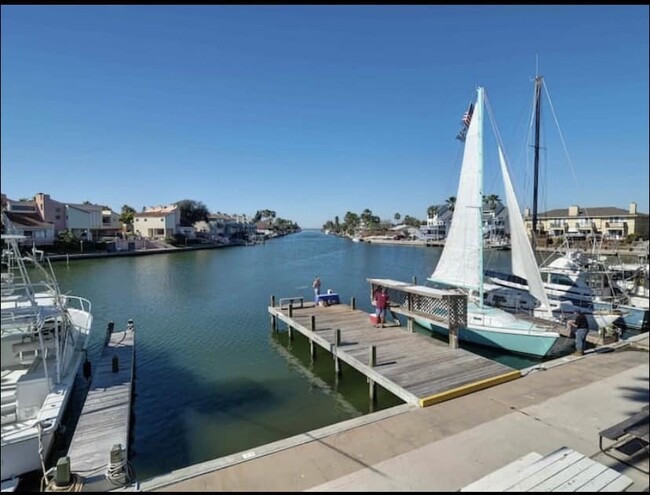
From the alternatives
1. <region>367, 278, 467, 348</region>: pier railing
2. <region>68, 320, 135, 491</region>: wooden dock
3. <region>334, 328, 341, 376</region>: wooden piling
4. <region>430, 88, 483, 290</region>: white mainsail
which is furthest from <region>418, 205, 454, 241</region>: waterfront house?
<region>68, 320, 135, 491</region>: wooden dock

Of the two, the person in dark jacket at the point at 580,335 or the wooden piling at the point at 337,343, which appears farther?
the wooden piling at the point at 337,343

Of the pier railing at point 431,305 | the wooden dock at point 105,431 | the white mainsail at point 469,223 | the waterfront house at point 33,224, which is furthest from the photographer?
Result: the waterfront house at point 33,224

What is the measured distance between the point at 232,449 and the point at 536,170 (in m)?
23.8

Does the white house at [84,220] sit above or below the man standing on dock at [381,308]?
above

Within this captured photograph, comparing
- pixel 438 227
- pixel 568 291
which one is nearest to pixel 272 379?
pixel 568 291

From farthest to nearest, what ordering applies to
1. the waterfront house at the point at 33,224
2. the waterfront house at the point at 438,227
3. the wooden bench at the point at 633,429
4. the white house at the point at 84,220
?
the waterfront house at the point at 438,227 → the white house at the point at 84,220 → the waterfront house at the point at 33,224 → the wooden bench at the point at 633,429

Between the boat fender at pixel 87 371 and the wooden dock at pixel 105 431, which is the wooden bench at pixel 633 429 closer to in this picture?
the wooden dock at pixel 105 431

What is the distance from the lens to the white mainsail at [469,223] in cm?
1744

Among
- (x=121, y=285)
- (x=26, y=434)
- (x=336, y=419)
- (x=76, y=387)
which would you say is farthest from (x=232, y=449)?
(x=121, y=285)

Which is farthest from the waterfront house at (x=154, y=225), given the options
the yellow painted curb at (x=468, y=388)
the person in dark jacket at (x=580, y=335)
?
the yellow painted curb at (x=468, y=388)

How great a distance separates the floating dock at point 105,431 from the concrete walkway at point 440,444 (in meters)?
0.88

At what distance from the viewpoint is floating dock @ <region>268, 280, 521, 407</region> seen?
32.6 ft

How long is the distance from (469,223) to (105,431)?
16.3 metres

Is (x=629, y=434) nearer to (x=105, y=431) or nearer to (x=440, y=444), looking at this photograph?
(x=440, y=444)
